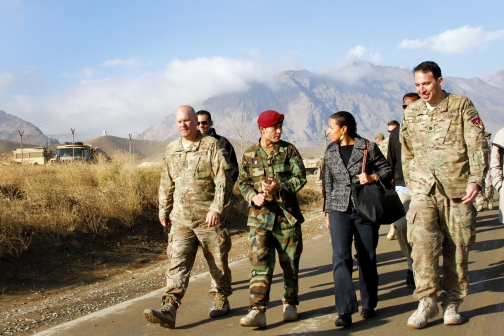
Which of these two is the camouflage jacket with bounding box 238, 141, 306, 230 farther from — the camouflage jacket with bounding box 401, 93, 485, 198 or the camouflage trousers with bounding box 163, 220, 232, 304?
the camouflage jacket with bounding box 401, 93, 485, 198

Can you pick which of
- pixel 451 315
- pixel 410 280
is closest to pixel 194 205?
pixel 451 315

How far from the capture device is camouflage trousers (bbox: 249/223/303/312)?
525 cm

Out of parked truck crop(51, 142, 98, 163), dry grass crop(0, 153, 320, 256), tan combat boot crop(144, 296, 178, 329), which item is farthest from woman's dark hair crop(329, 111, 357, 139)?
parked truck crop(51, 142, 98, 163)

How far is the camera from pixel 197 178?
18.2 ft

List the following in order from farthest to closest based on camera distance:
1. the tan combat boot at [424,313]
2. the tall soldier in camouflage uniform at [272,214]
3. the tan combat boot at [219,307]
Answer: the tan combat boot at [219,307] < the tall soldier in camouflage uniform at [272,214] < the tan combat boot at [424,313]

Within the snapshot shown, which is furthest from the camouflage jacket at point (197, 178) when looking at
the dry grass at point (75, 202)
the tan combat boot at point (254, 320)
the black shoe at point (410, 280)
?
the dry grass at point (75, 202)

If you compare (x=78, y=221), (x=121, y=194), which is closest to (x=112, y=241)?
(x=78, y=221)

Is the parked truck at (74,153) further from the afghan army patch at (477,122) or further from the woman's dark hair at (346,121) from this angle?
the afghan army patch at (477,122)

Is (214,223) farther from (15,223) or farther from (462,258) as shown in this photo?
(15,223)

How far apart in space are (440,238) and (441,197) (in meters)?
0.36

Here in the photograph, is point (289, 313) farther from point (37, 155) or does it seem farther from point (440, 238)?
point (37, 155)

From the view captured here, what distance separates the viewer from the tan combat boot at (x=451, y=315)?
16.1 feet

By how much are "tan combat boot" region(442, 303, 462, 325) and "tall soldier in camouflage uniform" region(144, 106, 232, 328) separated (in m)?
2.09

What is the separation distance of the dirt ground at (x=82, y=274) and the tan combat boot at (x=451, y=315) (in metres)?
3.98
